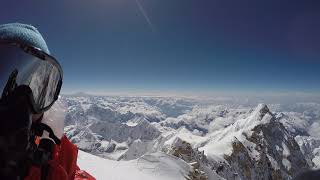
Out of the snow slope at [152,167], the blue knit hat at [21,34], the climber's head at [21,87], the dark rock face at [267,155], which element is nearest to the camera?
the climber's head at [21,87]

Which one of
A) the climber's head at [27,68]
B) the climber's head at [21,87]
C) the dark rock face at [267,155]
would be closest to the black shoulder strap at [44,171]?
the climber's head at [21,87]

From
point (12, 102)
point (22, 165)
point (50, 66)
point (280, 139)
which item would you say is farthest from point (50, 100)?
point (280, 139)

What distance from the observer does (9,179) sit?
1817 mm

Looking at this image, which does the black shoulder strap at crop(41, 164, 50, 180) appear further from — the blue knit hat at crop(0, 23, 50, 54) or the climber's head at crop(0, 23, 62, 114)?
the blue knit hat at crop(0, 23, 50, 54)

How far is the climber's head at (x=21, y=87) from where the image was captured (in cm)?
185

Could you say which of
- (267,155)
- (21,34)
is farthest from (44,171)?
(267,155)

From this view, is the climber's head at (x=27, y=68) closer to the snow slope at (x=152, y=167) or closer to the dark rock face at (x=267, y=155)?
the snow slope at (x=152, y=167)

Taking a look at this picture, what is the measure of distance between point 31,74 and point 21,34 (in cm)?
34

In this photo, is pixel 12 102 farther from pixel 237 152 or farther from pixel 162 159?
pixel 237 152

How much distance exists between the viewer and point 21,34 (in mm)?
2559

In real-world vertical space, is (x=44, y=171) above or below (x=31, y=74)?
below

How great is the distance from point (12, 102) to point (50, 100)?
2.47ft

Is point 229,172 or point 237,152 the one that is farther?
point 237,152

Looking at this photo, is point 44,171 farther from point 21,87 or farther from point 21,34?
point 21,34
